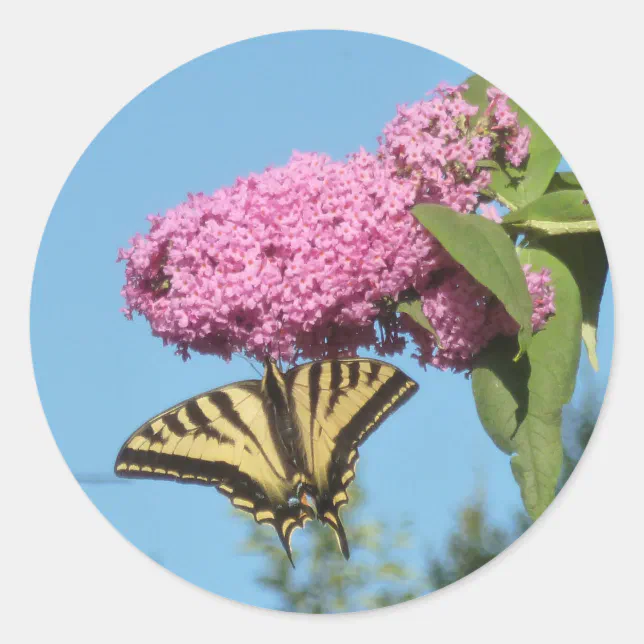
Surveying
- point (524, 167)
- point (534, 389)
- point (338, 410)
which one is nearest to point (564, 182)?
point (524, 167)

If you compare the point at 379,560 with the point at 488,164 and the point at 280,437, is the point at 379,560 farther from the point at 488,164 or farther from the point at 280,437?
the point at 488,164

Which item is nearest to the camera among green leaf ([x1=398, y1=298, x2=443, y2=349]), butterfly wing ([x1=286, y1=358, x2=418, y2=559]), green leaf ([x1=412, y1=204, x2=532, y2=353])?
green leaf ([x1=412, y1=204, x2=532, y2=353])

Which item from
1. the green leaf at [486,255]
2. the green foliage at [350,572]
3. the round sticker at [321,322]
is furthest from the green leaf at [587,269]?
the green foliage at [350,572]

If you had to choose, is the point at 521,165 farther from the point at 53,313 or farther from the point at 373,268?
the point at 53,313

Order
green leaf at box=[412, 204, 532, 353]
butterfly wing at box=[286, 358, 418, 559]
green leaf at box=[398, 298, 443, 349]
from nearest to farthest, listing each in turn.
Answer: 1. green leaf at box=[412, 204, 532, 353]
2. green leaf at box=[398, 298, 443, 349]
3. butterfly wing at box=[286, 358, 418, 559]

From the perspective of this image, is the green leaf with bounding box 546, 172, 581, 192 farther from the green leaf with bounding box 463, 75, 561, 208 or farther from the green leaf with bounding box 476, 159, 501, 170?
the green leaf with bounding box 476, 159, 501, 170

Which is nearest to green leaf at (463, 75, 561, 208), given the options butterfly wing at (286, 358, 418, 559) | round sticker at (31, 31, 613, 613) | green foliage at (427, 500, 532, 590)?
round sticker at (31, 31, 613, 613)

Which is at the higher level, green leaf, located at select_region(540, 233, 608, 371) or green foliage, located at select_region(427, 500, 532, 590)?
green leaf, located at select_region(540, 233, 608, 371)
